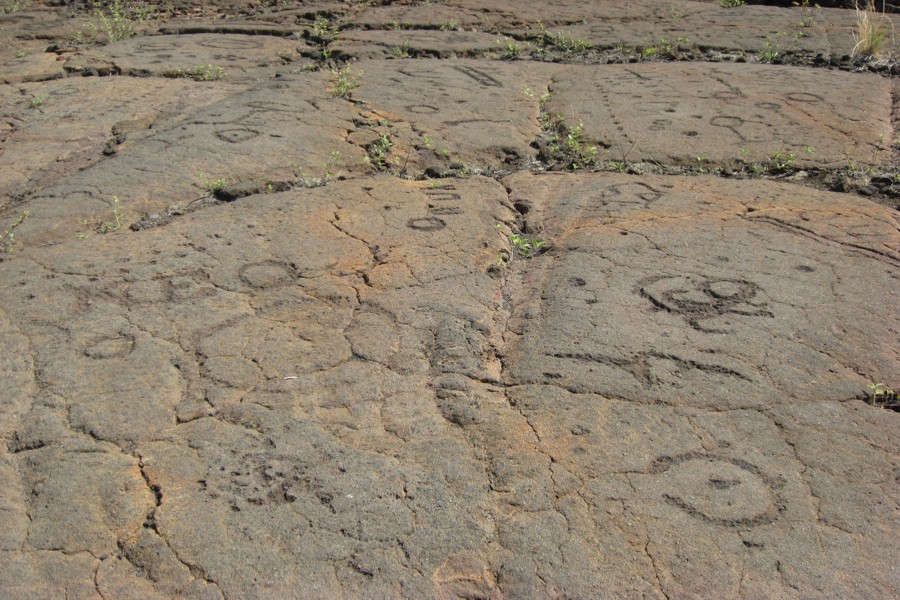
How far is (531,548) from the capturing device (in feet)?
5.59

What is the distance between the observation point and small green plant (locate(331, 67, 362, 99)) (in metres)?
4.27

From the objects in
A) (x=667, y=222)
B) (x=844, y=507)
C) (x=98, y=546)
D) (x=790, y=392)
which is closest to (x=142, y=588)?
(x=98, y=546)

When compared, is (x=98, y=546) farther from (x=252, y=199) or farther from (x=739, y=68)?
(x=739, y=68)

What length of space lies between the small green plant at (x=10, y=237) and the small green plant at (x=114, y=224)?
0.85ft

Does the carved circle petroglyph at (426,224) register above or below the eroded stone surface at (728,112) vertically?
below

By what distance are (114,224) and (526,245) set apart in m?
1.37

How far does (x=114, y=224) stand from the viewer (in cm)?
297

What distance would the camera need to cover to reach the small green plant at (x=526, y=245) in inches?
114

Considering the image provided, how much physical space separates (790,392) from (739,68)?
315cm

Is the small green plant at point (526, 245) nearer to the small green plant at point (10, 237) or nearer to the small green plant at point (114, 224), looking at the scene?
the small green plant at point (114, 224)

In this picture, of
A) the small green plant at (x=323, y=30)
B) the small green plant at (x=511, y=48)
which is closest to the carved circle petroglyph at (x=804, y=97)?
the small green plant at (x=511, y=48)

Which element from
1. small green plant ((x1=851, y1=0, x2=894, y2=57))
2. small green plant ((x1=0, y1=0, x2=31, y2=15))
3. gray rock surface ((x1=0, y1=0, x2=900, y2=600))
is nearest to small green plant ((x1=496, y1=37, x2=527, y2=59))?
gray rock surface ((x1=0, y1=0, x2=900, y2=600))

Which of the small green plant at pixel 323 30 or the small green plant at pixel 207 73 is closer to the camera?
the small green plant at pixel 207 73

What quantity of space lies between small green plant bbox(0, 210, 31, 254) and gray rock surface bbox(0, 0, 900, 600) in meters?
0.02
